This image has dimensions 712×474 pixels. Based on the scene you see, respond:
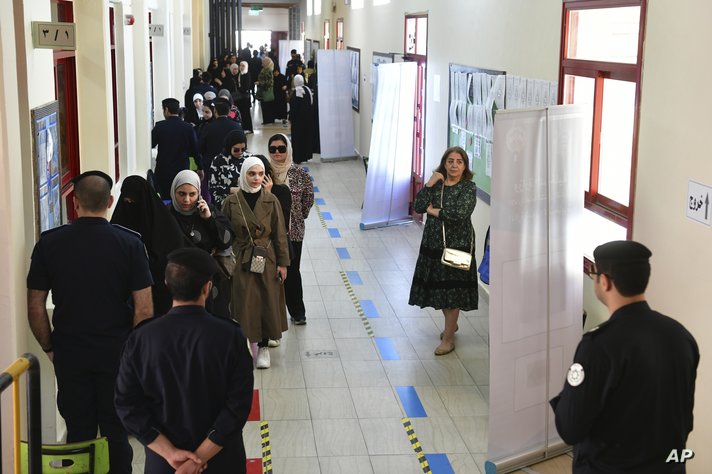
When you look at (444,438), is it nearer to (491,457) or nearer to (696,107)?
(491,457)

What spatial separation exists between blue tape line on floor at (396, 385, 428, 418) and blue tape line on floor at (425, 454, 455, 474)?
2.08 feet

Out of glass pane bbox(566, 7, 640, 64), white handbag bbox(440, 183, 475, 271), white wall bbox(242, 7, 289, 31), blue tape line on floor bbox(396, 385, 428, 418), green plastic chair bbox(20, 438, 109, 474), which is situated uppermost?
white wall bbox(242, 7, 289, 31)

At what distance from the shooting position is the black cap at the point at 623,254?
10.5 feet

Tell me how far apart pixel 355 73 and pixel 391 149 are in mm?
6846

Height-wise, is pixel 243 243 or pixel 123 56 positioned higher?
pixel 123 56

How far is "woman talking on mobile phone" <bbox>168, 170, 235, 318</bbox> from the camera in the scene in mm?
5852

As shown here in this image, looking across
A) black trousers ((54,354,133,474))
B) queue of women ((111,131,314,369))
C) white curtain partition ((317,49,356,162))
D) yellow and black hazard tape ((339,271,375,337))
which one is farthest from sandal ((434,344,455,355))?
white curtain partition ((317,49,356,162))

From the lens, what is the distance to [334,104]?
58.2 feet

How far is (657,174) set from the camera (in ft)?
16.9

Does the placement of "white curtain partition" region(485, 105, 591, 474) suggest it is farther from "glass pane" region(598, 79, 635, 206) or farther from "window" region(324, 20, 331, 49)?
"window" region(324, 20, 331, 49)

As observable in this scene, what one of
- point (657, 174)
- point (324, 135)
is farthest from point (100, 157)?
point (324, 135)

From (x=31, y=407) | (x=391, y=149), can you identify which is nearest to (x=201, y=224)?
(x=31, y=407)

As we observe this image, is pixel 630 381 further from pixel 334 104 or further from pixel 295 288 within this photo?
pixel 334 104

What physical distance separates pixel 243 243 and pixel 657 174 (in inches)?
120
